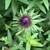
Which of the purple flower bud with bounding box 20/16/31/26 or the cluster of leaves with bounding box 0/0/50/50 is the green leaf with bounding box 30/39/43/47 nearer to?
the cluster of leaves with bounding box 0/0/50/50

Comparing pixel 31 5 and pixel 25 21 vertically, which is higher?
pixel 31 5

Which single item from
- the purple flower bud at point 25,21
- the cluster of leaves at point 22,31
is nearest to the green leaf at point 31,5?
the cluster of leaves at point 22,31

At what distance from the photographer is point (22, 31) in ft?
4.09

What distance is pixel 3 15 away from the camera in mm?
1456

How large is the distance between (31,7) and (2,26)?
288mm

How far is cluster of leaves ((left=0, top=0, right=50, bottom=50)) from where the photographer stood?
4.11 ft

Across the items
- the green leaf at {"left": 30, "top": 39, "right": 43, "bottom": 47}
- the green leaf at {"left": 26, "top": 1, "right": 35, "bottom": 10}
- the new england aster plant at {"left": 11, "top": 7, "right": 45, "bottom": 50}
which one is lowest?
the green leaf at {"left": 30, "top": 39, "right": 43, "bottom": 47}

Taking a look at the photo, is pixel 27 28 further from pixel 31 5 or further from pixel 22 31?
pixel 31 5

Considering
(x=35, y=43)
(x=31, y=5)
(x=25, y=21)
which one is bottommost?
(x=35, y=43)

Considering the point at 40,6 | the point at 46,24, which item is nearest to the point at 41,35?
the point at 46,24

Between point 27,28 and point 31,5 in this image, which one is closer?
point 27,28

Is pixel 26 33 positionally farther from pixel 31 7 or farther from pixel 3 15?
pixel 3 15

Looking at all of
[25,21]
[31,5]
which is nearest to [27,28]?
[25,21]

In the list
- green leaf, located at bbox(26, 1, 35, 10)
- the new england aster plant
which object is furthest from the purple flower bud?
green leaf, located at bbox(26, 1, 35, 10)
